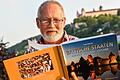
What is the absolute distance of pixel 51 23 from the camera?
177 cm

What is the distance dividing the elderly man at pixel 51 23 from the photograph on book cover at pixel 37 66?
499 mm

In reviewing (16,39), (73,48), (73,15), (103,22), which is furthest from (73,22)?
(73,48)

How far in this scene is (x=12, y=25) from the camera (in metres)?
2.25

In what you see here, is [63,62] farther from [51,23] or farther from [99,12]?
[99,12]

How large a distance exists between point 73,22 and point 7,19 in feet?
1.71

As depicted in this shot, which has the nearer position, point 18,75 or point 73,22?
point 18,75

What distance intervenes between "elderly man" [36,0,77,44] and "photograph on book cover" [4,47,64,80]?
50 centimetres

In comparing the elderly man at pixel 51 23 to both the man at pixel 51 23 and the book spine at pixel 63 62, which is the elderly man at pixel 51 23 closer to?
the man at pixel 51 23

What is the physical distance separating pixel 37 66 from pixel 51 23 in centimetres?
59

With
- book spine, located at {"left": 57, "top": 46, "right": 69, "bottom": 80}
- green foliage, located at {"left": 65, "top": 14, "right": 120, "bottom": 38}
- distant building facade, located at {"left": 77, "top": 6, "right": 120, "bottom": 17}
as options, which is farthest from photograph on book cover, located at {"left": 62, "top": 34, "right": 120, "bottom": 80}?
distant building facade, located at {"left": 77, "top": 6, "right": 120, "bottom": 17}

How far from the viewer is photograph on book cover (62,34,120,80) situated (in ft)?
4.04

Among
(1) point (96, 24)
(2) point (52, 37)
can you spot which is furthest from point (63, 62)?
(1) point (96, 24)

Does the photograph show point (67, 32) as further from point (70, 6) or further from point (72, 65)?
point (72, 65)

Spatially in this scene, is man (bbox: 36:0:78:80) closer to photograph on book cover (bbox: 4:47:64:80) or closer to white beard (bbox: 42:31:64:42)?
white beard (bbox: 42:31:64:42)
